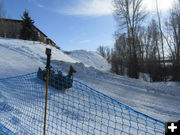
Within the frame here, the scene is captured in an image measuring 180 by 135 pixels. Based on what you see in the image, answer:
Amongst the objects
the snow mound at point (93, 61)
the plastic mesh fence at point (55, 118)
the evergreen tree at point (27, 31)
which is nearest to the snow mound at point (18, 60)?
the plastic mesh fence at point (55, 118)

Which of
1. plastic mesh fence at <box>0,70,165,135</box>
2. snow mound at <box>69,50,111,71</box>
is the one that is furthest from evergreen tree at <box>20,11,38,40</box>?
plastic mesh fence at <box>0,70,165,135</box>

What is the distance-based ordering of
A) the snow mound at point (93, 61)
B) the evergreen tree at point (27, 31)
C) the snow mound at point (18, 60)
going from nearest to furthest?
1. the snow mound at point (18, 60)
2. the evergreen tree at point (27, 31)
3. the snow mound at point (93, 61)

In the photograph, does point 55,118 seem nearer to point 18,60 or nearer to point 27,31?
point 18,60

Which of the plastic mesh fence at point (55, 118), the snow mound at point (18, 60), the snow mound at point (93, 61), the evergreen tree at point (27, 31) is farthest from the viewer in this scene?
the snow mound at point (93, 61)

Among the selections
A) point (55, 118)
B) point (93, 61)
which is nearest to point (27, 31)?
point (93, 61)

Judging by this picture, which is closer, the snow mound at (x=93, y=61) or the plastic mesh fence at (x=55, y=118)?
the plastic mesh fence at (x=55, y=118)

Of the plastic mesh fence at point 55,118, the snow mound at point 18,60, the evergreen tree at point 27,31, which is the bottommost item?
the plastic mesh fence at point 55,118

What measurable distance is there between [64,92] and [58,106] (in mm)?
1070

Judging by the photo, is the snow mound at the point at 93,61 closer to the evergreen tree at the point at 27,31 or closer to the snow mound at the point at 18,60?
the evergreen tree at the point at 27,31

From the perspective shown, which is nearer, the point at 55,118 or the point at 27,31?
the point at 55,118

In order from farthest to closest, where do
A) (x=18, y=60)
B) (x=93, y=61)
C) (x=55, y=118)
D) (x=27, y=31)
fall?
(x=93, y=61)
(x=27, y=31)
(x=18, y=60)
(x=55, y=118)

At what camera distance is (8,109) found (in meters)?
2.60

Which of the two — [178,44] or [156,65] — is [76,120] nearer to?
[156,65]

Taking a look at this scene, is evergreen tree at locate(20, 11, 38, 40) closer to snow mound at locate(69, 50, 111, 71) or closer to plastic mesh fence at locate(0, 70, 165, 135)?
snow mound at locate(69, 50, 111, 71)
